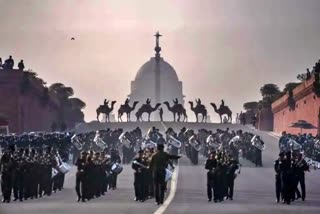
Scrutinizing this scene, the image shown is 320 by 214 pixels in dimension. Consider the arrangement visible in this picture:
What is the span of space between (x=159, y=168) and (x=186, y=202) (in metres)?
2.15

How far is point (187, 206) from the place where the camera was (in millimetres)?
30875

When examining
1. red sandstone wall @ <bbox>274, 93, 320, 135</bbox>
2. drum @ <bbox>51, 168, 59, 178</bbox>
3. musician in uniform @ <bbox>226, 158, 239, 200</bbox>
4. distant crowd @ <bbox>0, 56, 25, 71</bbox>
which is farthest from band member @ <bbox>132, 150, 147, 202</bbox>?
distant crowd @ <bbox>0, 56, 25, 71</bbox>

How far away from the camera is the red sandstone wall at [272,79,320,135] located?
288 feet

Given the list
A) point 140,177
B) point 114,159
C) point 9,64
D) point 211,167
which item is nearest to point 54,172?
point 114,159

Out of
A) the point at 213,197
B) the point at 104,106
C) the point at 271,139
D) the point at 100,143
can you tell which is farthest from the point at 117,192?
the point at 104,106

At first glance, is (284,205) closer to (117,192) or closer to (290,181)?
(290,181)

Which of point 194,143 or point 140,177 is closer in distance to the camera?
point 140,177

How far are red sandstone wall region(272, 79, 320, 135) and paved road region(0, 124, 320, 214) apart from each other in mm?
41549

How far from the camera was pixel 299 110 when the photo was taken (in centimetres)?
9962

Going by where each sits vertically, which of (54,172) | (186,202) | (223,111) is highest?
(223,111)

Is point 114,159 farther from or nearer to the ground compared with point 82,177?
farther from the ground

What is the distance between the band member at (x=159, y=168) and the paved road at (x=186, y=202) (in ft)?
1.64

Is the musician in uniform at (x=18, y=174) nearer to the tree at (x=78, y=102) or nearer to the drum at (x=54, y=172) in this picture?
the drum at (x=54, y=172)

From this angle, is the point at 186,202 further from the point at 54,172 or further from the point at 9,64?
the point at 9,64
